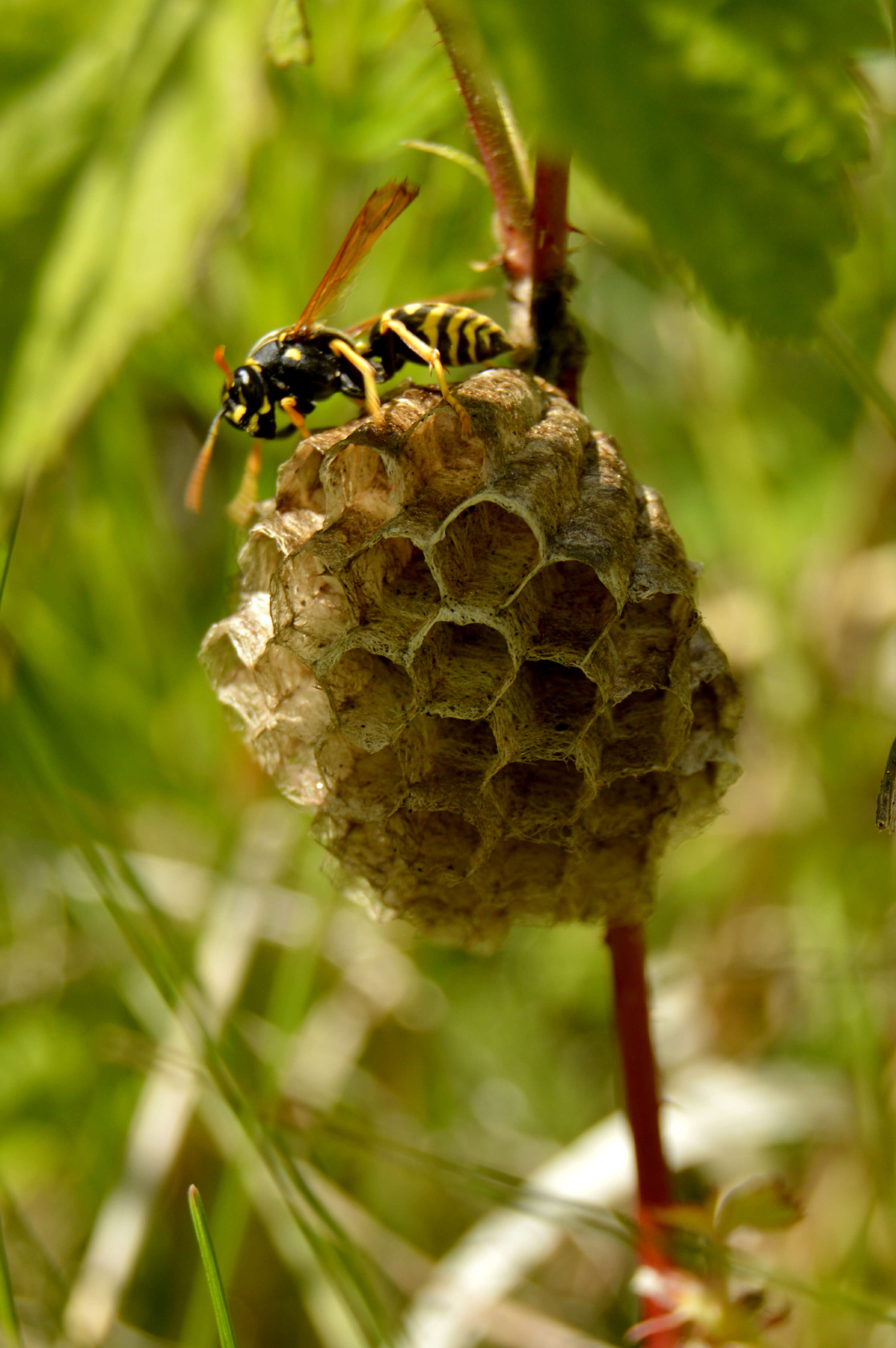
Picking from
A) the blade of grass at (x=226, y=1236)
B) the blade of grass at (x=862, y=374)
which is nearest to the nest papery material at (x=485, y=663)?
the blade of grass at (x=862, y=374)

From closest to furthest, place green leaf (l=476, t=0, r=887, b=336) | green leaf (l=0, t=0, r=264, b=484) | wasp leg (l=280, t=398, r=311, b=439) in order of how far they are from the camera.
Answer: green leaf (l=476, t=0, r=887, b=336) → green leaf (l=0, t=0, r=264, b=484) → wasp leg (l=280, t=398, r=311, b=439)

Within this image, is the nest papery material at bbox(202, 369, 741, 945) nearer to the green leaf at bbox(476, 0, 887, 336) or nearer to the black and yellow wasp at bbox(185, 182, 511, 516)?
the black and yellow wasp at bbox(185, 182, 511, 516)

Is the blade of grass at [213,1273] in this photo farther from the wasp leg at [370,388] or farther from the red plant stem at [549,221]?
the red plant stem at [549,221]

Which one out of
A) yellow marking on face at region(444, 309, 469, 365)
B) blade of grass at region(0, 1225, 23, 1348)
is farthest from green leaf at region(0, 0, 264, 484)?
blade of grass at region(0, 1225, 23, 1348)

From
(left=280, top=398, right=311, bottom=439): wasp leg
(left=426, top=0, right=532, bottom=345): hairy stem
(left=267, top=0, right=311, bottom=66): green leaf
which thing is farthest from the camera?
(left=280, top=398, right=311, bottom=439): wasp leg

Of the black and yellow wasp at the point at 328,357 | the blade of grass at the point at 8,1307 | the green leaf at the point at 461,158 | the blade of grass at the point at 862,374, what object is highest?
the green leaf at the point at 461,158

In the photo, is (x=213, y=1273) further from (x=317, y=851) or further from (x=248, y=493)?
(x=317, y=851)
